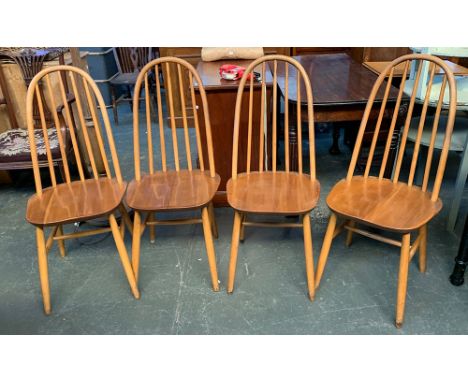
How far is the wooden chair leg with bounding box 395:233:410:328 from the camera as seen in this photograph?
4.60ft

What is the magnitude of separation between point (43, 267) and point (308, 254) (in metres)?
1.15

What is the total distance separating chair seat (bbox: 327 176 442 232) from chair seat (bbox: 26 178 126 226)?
0.95 m

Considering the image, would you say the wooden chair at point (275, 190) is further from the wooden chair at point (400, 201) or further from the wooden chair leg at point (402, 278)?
the wooden chair leg at point (402, 278)

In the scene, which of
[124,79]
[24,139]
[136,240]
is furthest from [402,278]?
[124,79]

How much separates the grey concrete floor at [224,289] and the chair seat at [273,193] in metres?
0.46

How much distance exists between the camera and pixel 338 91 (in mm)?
1903

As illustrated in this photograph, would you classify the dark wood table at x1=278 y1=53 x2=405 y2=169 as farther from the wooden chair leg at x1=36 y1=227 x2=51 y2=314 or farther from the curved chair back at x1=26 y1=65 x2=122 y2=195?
the wooden chair leg at x1=36 y1=227 x2=51 y2=314

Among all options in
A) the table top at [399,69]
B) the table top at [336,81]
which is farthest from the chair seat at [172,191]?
the table top at [399,69]

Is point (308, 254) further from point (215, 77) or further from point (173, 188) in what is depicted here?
point (215, 77)

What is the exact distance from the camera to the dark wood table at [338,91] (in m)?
1.77

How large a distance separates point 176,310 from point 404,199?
3.61 feet

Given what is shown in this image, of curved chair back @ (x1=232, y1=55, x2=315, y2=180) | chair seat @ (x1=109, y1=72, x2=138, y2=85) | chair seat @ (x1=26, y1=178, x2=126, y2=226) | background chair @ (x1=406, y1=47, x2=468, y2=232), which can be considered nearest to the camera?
chair seat @ (x1=26, y1=178, x2=126, y2=226)

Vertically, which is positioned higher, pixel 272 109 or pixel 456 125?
pixel 272 109

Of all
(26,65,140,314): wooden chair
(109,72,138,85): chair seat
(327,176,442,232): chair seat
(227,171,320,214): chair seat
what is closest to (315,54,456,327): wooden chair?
(327,176,442,232): chair seat
